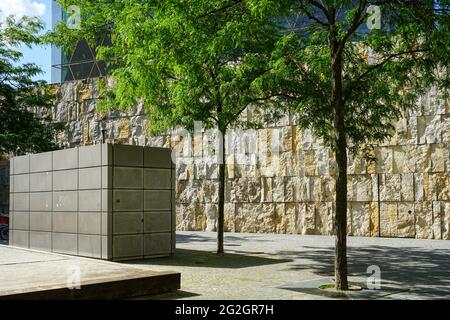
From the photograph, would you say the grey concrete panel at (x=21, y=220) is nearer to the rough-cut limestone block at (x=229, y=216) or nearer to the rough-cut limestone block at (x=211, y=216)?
the rough-cut limestone block at (x=229, y=216)

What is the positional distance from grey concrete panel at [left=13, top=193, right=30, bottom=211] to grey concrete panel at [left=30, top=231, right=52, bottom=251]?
0.89 meters

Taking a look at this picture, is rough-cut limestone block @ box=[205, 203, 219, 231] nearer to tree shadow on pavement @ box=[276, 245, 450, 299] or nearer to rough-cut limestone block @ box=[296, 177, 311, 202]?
rough-cut limestone block @ box=[296, 177, 311, 202]

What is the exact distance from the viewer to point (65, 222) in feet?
52.5

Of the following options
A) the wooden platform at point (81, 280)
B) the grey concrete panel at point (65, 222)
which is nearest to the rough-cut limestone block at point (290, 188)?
the grey concrete panel at point (65, 222)

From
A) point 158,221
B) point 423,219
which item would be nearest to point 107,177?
point 158,221

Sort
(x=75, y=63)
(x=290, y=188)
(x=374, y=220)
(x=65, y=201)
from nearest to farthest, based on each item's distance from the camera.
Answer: (x=65, y=201), (x=374, y=220), (x=290, y=188), (x=75, y=63)

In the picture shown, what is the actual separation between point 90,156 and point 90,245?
231 cm

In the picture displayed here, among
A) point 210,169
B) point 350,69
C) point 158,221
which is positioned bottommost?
point 158,221

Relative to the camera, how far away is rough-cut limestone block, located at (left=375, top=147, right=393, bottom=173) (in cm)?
2238

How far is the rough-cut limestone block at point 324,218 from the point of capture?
2389 centimetres

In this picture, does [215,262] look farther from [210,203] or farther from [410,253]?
[210,203]

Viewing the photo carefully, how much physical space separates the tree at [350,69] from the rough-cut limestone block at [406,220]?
1022 cm

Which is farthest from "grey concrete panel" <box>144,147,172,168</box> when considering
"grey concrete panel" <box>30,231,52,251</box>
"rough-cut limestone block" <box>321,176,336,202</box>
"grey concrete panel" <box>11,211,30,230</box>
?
"rough-cut limestone block" <box>321,176,336,202</box>

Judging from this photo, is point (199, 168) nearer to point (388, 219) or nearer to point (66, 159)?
point (388, 219)
